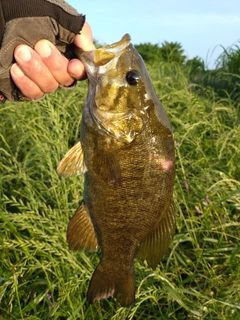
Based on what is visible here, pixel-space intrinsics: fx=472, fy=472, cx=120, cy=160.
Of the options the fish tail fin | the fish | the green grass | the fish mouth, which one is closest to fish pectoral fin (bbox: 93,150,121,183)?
the fish

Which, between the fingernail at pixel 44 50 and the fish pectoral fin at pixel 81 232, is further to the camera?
the fish pectoral fin at pixel 81 232

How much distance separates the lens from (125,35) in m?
1.95

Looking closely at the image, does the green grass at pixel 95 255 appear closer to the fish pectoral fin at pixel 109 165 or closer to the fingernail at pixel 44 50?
the fish pectoral fin at pixel 109 165

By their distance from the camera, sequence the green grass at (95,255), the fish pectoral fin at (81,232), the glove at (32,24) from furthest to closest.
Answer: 1. the green grass at (95,255)
2. the fish pectoral fin at (81,232)
3. the glove at (32,24)

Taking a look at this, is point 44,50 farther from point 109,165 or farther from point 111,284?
point 111,284

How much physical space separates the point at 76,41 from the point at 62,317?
73.0 inches

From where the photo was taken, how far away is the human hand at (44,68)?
1.95 m

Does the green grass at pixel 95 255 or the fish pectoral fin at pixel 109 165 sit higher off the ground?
the fish pectoral fin at pixel 109 165

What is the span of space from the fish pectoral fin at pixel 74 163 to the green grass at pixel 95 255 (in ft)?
2.91

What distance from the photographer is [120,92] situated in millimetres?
2006

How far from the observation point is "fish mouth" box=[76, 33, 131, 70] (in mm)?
1915

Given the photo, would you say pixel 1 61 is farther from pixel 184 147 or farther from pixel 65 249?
pixel 184 147

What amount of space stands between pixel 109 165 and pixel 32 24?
2.11 ft

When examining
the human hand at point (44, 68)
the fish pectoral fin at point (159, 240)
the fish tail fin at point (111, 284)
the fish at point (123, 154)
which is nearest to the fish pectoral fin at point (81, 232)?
the fish at point (123, 154)
